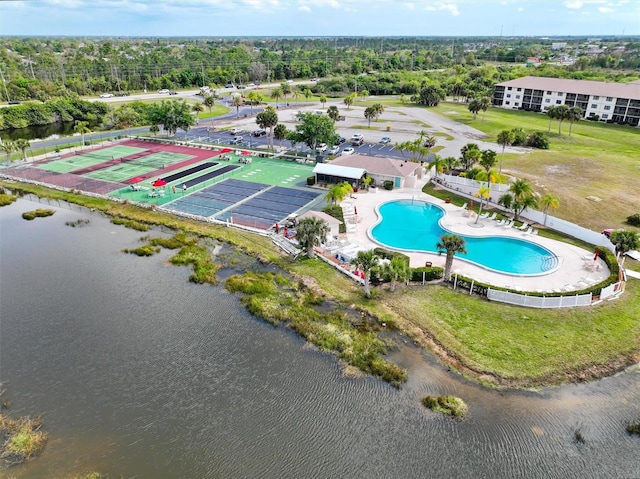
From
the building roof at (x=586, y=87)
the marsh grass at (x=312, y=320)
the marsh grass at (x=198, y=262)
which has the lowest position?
the marsh grass at (x=312, y=320)

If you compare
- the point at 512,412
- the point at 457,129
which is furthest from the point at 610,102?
the point at 512,412

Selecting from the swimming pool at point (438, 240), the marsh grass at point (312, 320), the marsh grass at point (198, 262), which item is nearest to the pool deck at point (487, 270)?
the swimming pool at point (438, 240)

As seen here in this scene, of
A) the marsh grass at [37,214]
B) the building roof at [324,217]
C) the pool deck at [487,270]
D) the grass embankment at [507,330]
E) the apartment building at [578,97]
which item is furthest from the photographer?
Answer: the apartment building at [578,97]

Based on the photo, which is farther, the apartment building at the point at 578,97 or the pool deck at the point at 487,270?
the apartment building at the point at 578,97

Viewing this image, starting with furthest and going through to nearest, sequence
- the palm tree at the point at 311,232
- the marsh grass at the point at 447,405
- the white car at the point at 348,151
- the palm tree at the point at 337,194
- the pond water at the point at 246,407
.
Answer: the white car at the point at 348,151, the palm tree at the point at 337,194, the palm tree at the point at 311,232, the marsh grass at the point at 447,405, the pond water at the point at 246,407

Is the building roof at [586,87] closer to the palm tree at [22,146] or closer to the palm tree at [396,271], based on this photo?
the palm tree at [396,271]

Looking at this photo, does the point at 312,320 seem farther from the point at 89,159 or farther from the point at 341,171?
the point at 89,159

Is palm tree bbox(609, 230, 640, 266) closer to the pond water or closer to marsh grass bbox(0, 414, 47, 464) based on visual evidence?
the pond water

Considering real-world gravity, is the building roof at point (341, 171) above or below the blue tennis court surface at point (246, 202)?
above
